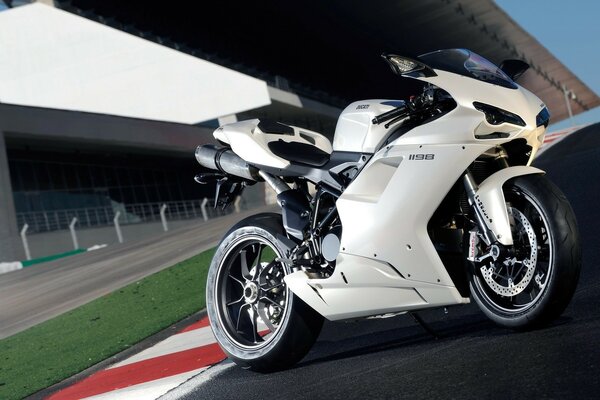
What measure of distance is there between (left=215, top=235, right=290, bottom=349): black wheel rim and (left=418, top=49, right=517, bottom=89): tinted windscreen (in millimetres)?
1363

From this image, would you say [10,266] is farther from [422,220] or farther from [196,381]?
[422,220]

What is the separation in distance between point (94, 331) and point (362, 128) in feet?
16.0

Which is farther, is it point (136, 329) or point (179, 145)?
point (179, 145)

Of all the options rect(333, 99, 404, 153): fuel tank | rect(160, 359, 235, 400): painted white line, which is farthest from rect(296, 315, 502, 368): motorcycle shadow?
rect(333, 99, 404, 153): fuel tank

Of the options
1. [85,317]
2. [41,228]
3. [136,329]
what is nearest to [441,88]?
[136,329]

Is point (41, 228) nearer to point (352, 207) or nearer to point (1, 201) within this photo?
point (1, 201)

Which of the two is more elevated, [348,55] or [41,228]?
[348,55]

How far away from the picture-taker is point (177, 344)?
22.4 feet

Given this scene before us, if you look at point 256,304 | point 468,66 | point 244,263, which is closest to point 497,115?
point 468,66

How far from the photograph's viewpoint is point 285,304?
4723mm

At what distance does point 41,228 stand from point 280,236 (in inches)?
1113

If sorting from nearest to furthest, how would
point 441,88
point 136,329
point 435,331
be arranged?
point 441,88 → point 435,331 → point 136,329

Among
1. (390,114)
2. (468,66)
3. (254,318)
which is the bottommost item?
(254,318)

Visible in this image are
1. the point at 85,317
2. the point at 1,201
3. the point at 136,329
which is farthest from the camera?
the point at 1,201
